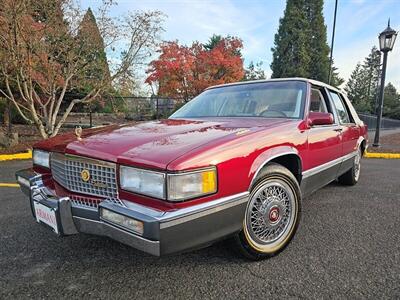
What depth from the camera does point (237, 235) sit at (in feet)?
6.95

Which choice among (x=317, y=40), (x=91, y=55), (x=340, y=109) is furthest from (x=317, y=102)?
(x=317, y=40)

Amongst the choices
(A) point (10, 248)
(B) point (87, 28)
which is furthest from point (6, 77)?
(A) point (10, 248)

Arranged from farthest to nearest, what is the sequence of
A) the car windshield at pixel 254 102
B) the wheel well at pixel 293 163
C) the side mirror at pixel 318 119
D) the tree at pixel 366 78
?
the tree at pixel 366 78 → the car windshield at pixel 254 102 → the side mirror at pixel 318 119 → the wheel well at pixel 293 163

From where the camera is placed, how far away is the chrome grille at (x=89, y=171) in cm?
194

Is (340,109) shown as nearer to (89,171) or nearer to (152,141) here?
(152,141)

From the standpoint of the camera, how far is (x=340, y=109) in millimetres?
4078

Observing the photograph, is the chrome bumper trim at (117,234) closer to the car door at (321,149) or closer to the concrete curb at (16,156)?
the car door at (321,149)

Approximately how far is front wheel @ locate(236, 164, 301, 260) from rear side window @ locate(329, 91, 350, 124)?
6.23 ft

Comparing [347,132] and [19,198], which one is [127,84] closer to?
[19,198]

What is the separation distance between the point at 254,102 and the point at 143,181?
1845mm

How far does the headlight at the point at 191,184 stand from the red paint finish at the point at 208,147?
1.4 inches

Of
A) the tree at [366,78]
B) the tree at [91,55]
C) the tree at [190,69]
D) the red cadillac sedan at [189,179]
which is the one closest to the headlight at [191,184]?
the red cadillac sedan at [189,179]

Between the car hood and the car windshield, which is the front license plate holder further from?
the car windshield

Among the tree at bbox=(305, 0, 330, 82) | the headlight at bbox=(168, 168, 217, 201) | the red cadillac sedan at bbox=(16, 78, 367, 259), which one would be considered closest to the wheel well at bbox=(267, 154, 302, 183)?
the red cadillac sedan at bbox=(16, 78, 367, 259)
